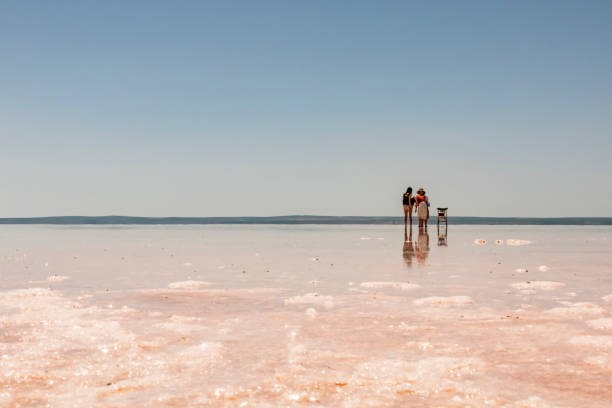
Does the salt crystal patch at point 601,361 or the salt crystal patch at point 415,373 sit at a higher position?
the salt crystal patch at point 601,361

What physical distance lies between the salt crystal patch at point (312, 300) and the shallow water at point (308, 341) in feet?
0.11

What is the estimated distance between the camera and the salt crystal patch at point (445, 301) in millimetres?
8719

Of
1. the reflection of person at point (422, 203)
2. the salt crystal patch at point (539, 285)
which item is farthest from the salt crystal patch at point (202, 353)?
the reflection of person at point (422, 203)

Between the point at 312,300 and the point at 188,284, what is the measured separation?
11.1ft

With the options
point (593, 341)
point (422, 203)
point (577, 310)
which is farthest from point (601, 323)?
point (422, 203)

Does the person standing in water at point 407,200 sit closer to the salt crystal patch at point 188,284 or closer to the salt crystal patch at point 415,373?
the salt crystal patch at point 188,284

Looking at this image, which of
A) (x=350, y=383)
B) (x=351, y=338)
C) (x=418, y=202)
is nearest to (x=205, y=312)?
(x=351, y=338)

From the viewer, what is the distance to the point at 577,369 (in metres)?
4.95

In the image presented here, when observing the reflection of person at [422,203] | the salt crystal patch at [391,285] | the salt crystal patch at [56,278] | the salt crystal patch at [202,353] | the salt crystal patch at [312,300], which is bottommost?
the salt crystal patch at [56,278]

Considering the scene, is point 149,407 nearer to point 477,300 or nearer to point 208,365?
point 208,365

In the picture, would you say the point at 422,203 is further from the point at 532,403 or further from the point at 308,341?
the point at 532,403

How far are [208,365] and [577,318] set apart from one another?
531 centimetres

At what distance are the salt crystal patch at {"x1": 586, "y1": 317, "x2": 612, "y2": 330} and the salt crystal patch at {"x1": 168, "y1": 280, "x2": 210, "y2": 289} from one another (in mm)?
7264

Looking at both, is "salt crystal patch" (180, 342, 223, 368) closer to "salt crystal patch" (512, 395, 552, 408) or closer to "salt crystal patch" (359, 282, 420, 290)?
"salt crystal patch" (512, 395, 552, 408)
